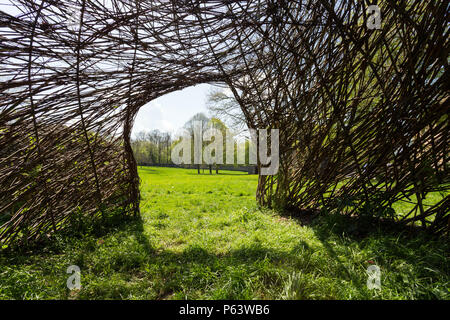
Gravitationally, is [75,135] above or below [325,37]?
below

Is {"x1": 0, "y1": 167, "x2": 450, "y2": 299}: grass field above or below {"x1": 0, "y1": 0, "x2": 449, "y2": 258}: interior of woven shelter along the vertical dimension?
below

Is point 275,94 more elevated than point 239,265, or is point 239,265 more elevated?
point 275,94

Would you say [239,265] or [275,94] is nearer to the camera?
[239,265]

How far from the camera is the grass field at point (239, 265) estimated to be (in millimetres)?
1320

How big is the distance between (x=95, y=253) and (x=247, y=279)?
1.77m

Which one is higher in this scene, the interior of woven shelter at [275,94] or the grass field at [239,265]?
the interior of woven shelter at [275,94]

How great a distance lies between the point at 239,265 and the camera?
1.64m

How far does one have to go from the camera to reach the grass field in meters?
1.32

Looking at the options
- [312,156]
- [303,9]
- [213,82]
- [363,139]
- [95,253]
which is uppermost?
[303,9]

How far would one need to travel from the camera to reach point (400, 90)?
1973 mm
